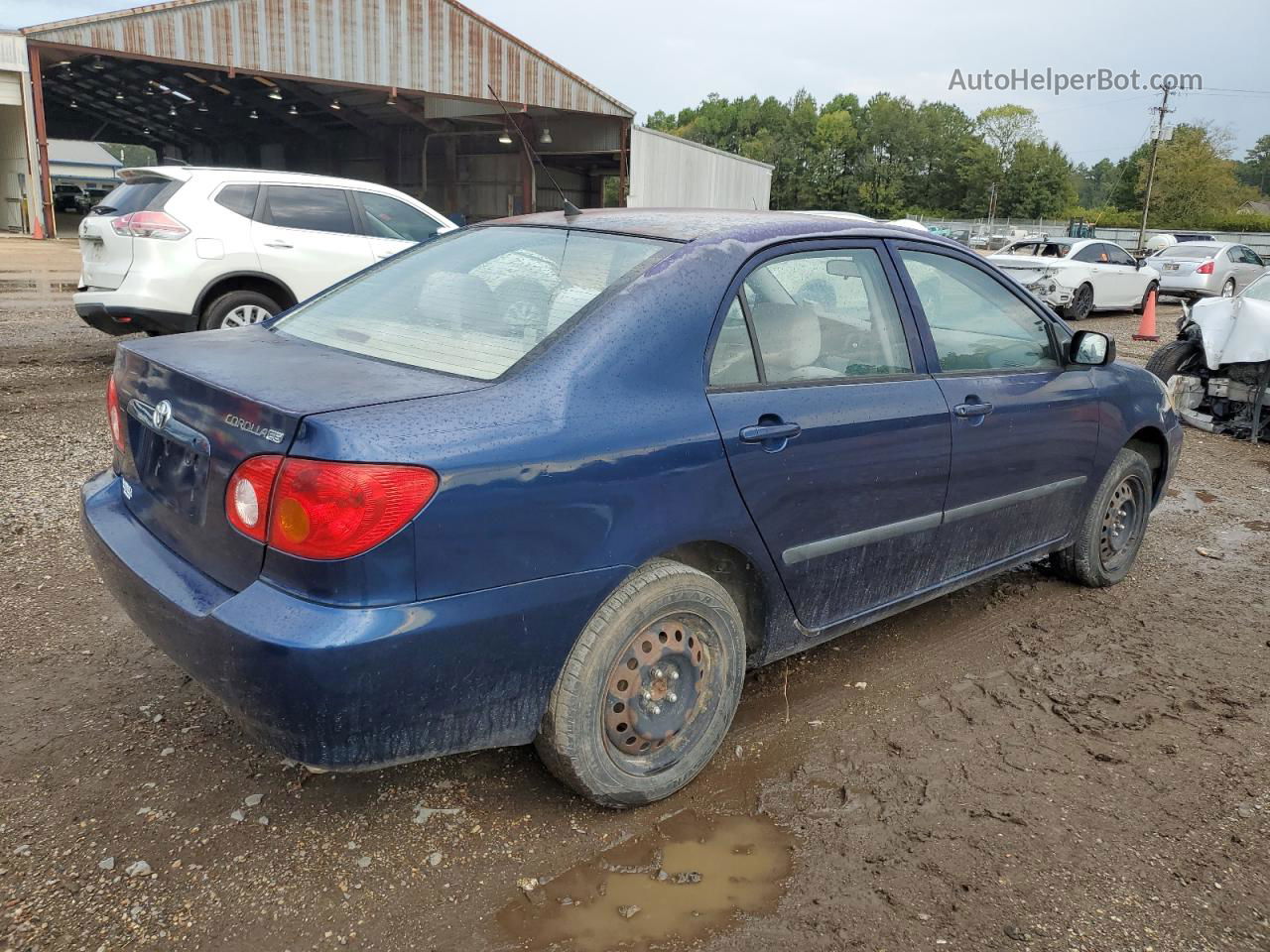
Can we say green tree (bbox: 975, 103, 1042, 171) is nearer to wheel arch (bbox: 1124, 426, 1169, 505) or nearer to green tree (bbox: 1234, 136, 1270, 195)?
green tree (bbox: 1234, 136, 1270, 195)

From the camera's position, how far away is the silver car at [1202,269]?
65.8 ft

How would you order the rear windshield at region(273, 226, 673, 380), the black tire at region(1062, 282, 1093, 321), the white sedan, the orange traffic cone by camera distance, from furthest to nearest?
the black tire at region(1062, 282, 1093, 321), the white sedan, the orange traffic cone, the rear windshield at region(273, 226, 673, 380)

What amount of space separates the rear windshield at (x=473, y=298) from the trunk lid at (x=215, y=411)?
0.15 m

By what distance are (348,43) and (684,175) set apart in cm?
1237

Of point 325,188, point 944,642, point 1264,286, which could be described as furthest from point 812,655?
point 1264,286

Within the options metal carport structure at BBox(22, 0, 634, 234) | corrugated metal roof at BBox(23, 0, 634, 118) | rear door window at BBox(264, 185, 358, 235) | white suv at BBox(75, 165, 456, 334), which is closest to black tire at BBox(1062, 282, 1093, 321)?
metal carport structure at BBox(22, 0, 634, 234)

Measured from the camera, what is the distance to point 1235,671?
149 inches

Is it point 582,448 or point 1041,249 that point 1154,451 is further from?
point 1041,249

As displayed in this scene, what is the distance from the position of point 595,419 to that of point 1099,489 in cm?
285

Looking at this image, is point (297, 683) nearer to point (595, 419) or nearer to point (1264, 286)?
point (595, 419)

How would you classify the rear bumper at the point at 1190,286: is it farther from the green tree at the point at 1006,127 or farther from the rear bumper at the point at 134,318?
the green tree at the point at 1006,127

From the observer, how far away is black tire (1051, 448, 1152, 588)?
431cm

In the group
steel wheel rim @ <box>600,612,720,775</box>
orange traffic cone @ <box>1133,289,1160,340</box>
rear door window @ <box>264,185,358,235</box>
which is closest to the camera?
steel wheel rim @ <box>600,612,720,775</box>

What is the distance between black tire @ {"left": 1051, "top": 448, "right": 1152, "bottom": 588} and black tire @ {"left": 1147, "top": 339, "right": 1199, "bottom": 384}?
14.2ft
